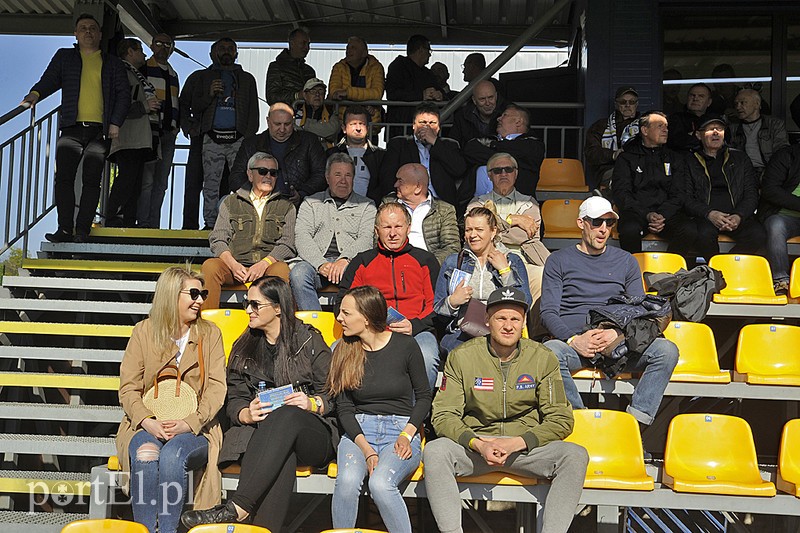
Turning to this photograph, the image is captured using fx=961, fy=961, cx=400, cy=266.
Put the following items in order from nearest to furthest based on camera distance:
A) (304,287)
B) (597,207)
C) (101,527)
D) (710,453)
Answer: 1. (101,527)
2. (710,453)
3. (597,207)
4. (304,287)

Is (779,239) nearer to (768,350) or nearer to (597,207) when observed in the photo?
(768,350)

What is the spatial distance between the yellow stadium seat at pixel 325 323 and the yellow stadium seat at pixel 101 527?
2.04 m

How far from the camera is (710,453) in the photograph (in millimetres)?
4719

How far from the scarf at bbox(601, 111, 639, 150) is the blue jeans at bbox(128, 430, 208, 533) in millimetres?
4299

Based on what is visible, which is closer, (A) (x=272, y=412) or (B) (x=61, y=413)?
(A) (x=272, y=412)

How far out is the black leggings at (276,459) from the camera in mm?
4242

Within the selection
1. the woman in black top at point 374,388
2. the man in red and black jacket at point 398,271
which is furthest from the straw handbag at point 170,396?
the man in red and black jacket at point 398,271

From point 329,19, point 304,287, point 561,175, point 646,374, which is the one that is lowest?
point 646,374

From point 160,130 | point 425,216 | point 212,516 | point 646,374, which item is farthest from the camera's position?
point 160,130

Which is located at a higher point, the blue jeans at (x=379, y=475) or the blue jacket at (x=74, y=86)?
the blue jacket at (x=74, y=86)

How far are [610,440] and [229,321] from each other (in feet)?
7.03

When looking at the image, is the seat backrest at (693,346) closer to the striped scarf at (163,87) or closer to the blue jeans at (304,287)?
the blue jeans at (304,287)

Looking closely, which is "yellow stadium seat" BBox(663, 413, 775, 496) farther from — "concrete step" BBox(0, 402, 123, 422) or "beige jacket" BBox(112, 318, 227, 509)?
"concrete step" BBox(0, 402, 123, 422)

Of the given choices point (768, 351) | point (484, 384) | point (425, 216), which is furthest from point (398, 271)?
point (768, 351)
